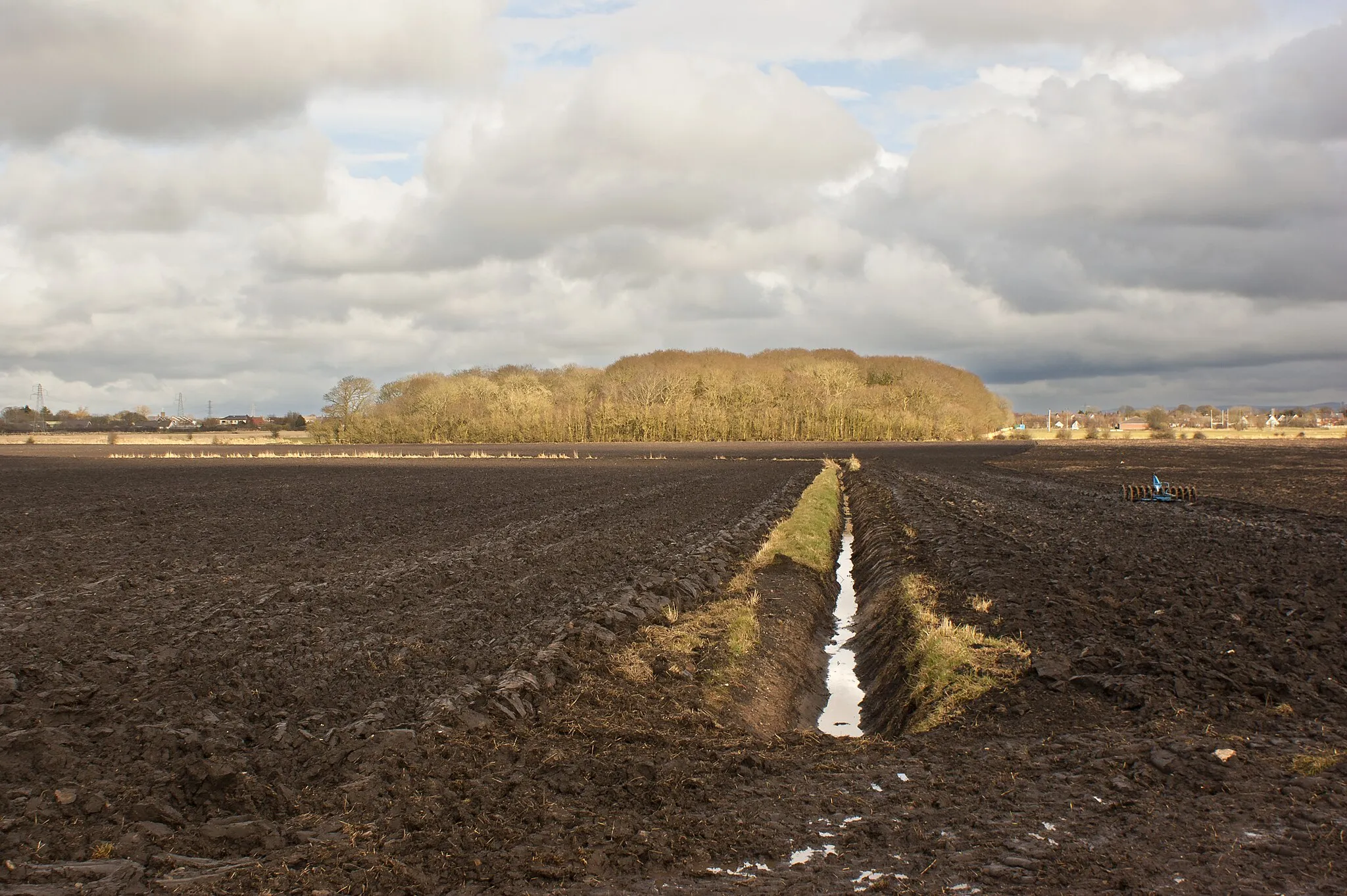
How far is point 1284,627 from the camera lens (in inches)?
502

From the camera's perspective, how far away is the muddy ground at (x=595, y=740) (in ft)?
20.8

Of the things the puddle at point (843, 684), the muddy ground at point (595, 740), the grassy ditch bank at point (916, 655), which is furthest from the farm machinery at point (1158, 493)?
the puddle at point (843, 684)

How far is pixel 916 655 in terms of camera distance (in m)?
12.9

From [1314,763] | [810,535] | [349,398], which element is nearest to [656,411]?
[349,398]

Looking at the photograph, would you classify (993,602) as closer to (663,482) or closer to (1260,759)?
(1260,759)

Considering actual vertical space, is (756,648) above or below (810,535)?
below

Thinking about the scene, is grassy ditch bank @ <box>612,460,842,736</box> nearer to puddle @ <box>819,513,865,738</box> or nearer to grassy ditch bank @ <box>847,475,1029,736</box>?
puddle @ <box>819,513,865,738</box>

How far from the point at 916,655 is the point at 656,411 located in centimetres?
12162

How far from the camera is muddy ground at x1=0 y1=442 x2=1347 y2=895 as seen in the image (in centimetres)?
633

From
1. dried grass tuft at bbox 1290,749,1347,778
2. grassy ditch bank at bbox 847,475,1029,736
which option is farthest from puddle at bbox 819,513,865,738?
dried grass tuft at bbox 1290,749,1347,778

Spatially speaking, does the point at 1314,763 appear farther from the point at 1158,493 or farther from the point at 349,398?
the point at 349,398

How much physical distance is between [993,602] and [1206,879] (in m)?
9.16

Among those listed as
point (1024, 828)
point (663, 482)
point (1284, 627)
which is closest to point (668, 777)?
point (1024, 828)

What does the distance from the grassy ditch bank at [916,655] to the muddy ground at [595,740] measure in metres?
0.36
